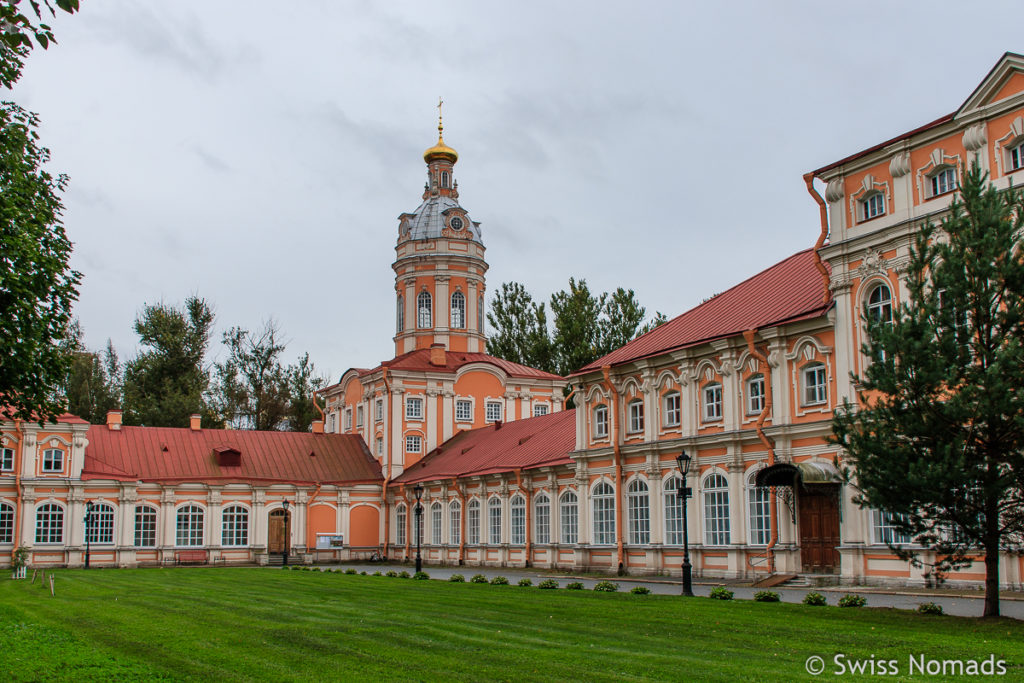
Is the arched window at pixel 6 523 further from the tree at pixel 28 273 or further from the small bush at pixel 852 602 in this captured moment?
the small bush at pixel 852 602

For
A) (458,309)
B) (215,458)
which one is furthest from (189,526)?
(458,309)

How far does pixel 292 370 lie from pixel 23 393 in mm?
52486

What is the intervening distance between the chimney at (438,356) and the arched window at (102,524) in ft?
52.8

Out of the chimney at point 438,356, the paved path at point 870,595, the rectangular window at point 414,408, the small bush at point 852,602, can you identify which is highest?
the chimney at point 438,356

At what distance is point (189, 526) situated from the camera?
Result: 4619cm

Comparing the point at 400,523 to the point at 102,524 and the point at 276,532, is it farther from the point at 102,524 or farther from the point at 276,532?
the point at 102,524

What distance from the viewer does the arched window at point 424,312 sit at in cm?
5416

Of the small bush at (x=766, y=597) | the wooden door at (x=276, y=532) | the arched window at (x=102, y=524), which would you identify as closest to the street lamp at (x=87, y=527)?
the arched window at (x=102, y=524)

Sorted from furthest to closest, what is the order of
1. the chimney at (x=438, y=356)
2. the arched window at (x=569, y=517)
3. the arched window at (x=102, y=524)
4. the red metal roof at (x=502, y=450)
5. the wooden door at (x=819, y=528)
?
the chimney at (x=438, y=356) < the arched window at (x=102, y=524) < the red metal roof at (x=502, y=450) < the arched window at (x=569, y=517) < the wooden door at (x=819, y=528)

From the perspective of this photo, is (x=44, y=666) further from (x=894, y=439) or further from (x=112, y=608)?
(x=894, y=439)

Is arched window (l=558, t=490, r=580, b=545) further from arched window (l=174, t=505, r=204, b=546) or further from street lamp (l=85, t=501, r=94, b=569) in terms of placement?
street lamp (l=85, t=501, r=94, b=569)

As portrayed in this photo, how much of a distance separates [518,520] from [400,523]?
36.0 ft

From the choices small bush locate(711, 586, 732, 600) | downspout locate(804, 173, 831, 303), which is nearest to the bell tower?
downspout locate(804, 173, 831, 303)

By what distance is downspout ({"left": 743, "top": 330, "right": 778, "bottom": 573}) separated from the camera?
2638cm
